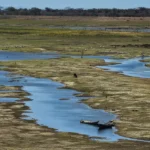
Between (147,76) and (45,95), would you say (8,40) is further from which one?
(45,95)

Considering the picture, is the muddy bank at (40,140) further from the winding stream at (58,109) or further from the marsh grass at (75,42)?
the marsh grass at (75,42)

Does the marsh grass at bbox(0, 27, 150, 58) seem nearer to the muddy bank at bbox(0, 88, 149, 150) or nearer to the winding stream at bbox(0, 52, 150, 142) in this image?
the winding stream at bbox(0, 52, 150, 142)

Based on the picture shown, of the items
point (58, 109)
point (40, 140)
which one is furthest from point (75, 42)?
point (40, 140)

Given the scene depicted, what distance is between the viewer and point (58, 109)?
124 feet

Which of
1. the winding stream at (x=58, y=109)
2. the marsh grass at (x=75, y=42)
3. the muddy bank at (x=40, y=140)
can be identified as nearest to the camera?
the muddy bank at (x=40, y=140)

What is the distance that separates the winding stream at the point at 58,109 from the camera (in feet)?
103

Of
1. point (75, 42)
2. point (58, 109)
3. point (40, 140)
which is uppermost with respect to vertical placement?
point (40, 140)

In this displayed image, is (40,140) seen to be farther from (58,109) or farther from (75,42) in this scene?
(75,42)

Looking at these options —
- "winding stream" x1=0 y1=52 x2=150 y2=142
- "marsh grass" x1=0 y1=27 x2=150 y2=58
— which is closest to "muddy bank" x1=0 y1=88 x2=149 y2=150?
"winding stream" x1=0 y1=52 x2=150 y2=142

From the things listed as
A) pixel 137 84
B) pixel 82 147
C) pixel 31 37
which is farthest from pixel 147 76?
pixel 31 37

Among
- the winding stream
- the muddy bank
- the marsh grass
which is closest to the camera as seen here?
the muddy bank

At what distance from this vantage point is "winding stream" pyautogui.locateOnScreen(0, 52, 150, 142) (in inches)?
1238

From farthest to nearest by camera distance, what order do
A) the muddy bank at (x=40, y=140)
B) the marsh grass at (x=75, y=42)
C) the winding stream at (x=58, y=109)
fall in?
the marsh grass at (x=75, y=42), the winding stream at (x=58, y=109), the muddy bank at (x=40, y=140)

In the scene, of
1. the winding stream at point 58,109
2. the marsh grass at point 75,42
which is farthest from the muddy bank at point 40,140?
the marsh grass at point 75,42
